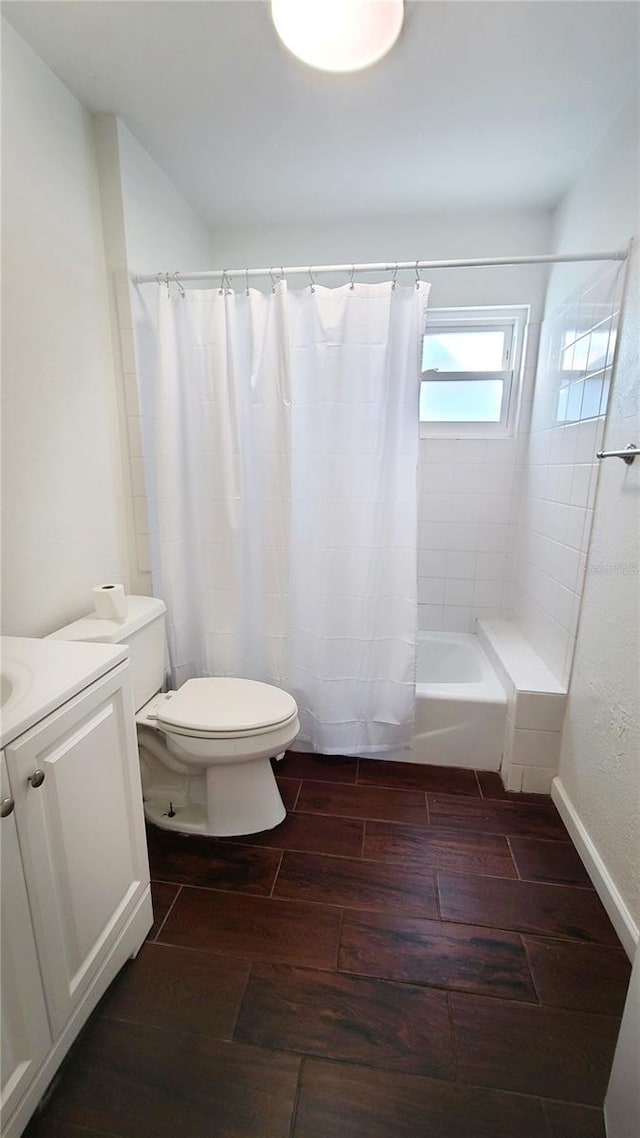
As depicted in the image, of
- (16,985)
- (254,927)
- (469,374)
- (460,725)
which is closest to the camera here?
(16,985)

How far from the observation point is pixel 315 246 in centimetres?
216

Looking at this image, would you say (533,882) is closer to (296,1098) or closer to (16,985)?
(296,1098)

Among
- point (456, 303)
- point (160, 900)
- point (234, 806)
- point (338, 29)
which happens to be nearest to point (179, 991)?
point (160, 900)

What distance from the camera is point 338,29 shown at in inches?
42.8

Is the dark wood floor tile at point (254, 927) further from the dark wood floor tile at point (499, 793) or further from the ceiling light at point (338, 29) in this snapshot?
the ceiling light at point (338, 29)

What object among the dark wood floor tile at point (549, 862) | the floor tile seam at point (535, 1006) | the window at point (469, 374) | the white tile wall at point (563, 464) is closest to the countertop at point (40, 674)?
the floor tile seam at point (535, 1006)

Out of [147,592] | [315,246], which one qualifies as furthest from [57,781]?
[315,246]

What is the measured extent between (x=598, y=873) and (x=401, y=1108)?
0.81 m

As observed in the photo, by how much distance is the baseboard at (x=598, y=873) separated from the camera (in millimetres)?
1168

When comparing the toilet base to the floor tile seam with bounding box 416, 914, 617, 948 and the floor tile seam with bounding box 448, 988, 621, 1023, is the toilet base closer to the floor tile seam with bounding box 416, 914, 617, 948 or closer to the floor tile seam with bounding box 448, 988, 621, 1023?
the floor tile seam with bounding box 416, 914, 617, 948

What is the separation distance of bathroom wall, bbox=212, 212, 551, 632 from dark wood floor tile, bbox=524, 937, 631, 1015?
1.46 m

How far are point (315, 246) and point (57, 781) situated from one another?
2380mm

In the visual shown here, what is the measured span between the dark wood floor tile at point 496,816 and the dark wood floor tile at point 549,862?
4 centimetres

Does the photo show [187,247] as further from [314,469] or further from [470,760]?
[470,760]
